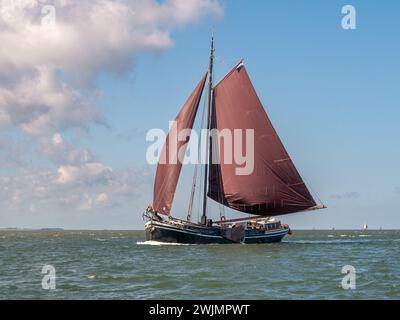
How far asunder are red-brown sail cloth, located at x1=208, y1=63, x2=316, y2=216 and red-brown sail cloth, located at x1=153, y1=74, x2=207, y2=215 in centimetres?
283

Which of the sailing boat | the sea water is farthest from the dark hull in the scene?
the sea water

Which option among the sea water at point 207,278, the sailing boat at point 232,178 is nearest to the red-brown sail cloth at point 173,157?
the sailing boat at point 232,178

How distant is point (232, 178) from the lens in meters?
62.8

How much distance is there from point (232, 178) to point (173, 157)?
6.59 metres

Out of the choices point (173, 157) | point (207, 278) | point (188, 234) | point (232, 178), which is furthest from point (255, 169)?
point (207, 278)

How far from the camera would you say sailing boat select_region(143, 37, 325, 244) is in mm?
61531

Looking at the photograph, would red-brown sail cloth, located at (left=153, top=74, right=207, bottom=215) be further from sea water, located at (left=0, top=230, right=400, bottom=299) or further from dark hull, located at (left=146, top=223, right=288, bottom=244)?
sea water, located at (left=0, top=230, right=400, bottom=299)

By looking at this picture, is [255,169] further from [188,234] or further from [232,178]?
[188,234]

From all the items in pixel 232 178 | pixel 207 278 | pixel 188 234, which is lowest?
pixel 207 278

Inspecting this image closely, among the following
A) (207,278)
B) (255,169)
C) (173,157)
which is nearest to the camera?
(207,278)

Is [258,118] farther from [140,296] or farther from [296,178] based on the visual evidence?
[140,296]

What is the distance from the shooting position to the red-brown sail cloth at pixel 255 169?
6138cm

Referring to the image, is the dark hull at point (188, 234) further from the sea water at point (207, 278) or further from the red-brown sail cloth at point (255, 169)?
the sea water at point (207, 278)
